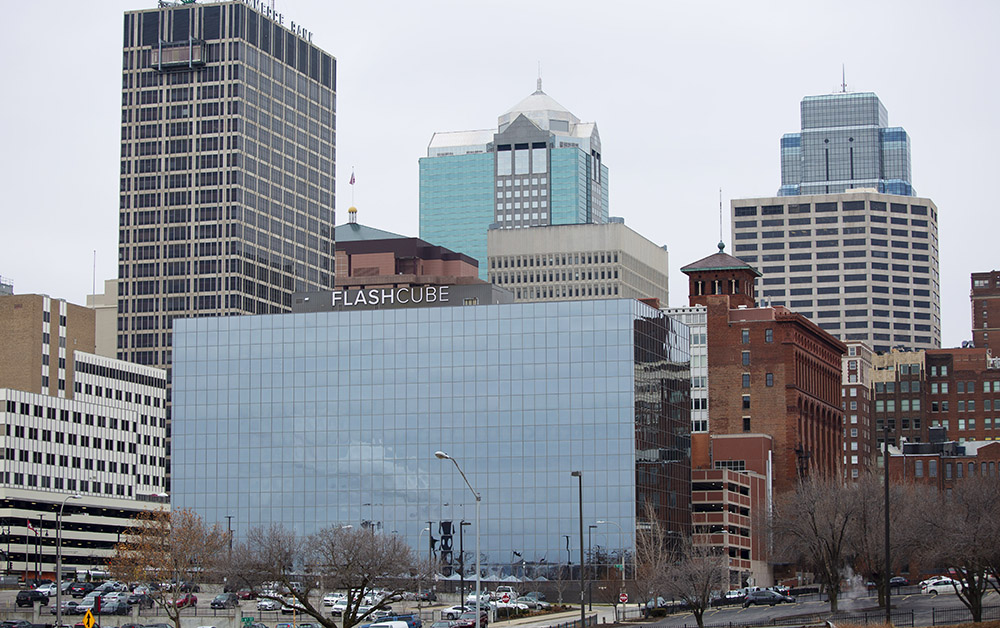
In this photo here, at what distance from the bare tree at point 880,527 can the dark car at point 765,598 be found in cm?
825

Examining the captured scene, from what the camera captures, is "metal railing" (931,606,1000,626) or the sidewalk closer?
"metal railing" (931,606,1000,626)

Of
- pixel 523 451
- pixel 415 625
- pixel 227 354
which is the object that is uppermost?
pixel 227 354

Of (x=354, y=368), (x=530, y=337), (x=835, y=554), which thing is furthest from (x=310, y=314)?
(x=835, y=554)

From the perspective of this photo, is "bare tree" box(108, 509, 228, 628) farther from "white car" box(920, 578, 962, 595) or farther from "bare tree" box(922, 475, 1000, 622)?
"white car" box(920, 578, 962, 595)

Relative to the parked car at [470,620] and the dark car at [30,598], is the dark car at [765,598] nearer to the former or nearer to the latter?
the parked car at [470,620]

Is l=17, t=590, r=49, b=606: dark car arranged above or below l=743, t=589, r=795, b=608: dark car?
above

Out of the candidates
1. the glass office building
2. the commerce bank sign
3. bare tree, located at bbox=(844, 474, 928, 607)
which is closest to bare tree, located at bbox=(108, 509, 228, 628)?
the glass office building

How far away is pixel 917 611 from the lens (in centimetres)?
11506

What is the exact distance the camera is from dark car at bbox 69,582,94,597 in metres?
144

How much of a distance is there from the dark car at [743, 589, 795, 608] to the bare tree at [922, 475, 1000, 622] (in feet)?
79.1

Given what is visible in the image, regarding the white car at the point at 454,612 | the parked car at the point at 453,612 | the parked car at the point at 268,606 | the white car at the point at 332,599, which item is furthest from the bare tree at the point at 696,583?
the parked car at the point at 268,606

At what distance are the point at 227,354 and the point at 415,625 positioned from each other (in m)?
79.5

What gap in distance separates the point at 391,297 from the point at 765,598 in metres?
62.1

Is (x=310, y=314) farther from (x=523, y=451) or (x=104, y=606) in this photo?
(x=104, y=606)
